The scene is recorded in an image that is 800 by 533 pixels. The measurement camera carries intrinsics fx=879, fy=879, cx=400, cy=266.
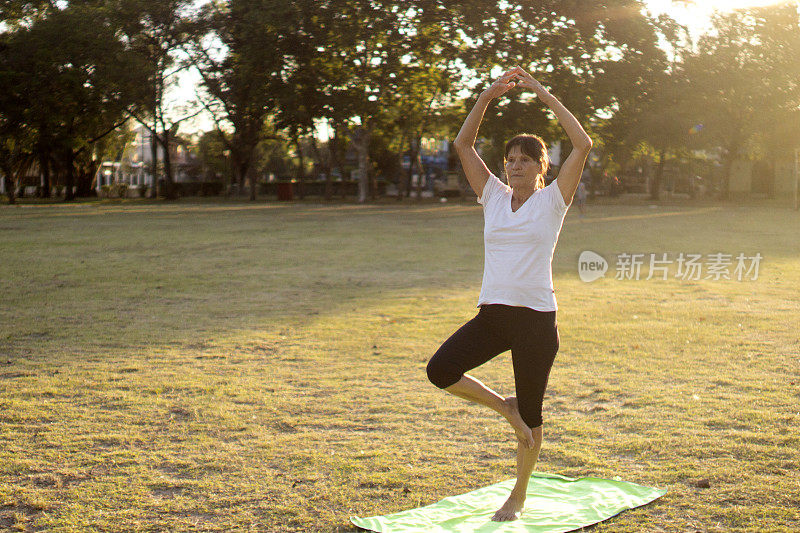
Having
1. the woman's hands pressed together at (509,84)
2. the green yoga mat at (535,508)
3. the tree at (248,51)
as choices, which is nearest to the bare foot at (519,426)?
the green yoga mat at (535,508)

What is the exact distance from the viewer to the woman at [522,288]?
4352 mm

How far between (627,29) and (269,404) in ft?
95.1

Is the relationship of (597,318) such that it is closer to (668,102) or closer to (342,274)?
(342,274)

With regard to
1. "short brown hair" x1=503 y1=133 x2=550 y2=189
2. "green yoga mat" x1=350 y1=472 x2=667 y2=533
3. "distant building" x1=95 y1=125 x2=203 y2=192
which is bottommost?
"green yoga mat" x1=350 y1=472 x2=667 y2=533

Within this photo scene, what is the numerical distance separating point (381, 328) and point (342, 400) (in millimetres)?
3543

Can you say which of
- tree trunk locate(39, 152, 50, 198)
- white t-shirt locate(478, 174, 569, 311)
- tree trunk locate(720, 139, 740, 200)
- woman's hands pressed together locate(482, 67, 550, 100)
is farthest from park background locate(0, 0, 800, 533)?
tree trunk locate(39, 152, 50, 198)

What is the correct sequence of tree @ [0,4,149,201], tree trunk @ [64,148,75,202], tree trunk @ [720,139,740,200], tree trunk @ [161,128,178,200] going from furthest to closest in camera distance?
1. tree trunk @ [161,128,178,200]
2. tree trunk @ [64,148,75,202]
3. tree trunk @ [720,139,740,200]
4. tree @ [0,4,149,201]

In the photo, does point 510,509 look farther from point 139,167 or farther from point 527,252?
point 139,167

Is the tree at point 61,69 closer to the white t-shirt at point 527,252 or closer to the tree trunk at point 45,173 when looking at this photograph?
the tree trunk at point 45,173

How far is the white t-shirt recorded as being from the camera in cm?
434

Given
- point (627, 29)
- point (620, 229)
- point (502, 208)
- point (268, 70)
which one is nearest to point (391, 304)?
point (502, 208)

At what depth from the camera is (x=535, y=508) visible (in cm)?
476

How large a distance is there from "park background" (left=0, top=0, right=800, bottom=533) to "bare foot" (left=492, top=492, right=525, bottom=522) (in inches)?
18.4

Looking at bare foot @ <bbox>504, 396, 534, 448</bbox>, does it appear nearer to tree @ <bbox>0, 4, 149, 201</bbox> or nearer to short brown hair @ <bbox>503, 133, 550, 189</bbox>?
short brown hair @ <bbox>503, 133, 550, 189</bbox>
